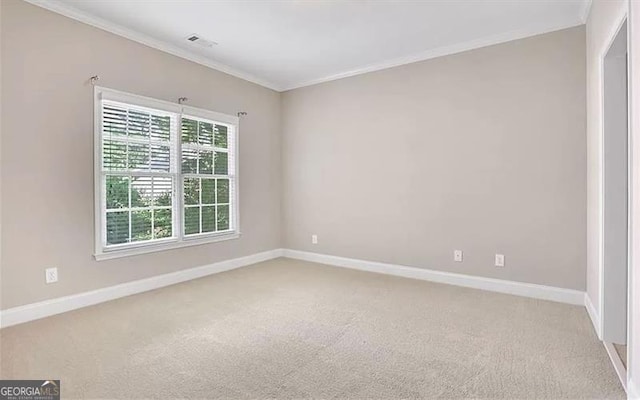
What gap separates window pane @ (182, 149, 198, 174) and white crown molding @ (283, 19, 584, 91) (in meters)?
2.12

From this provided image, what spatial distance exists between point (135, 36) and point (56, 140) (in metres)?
1.36

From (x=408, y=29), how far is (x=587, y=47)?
163cm

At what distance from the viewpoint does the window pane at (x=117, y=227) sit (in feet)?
11.1

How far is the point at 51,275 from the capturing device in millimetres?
2969

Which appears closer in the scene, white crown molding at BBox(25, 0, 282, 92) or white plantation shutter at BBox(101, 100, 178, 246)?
white crown molding at BBox(25, 0, 282, 92)

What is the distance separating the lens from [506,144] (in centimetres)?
354

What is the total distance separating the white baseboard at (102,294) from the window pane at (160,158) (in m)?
1.22

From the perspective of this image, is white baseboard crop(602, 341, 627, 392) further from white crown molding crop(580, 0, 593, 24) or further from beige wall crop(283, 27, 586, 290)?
white crown molding crop(580, 0, 593, 24)

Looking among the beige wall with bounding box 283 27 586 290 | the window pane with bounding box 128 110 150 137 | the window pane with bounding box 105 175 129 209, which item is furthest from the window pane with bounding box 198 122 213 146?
the beige wall with bounding box 283 27 586 290

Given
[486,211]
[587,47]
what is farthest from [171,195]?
[587,47]

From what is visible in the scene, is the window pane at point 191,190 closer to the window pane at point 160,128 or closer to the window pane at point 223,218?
the window pane at point 223,218

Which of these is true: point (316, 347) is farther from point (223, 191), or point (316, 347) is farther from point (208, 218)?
point (223, 191)

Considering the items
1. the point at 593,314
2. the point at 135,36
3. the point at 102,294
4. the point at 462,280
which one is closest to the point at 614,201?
the point at 593,314

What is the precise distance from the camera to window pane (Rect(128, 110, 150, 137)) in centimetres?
353
